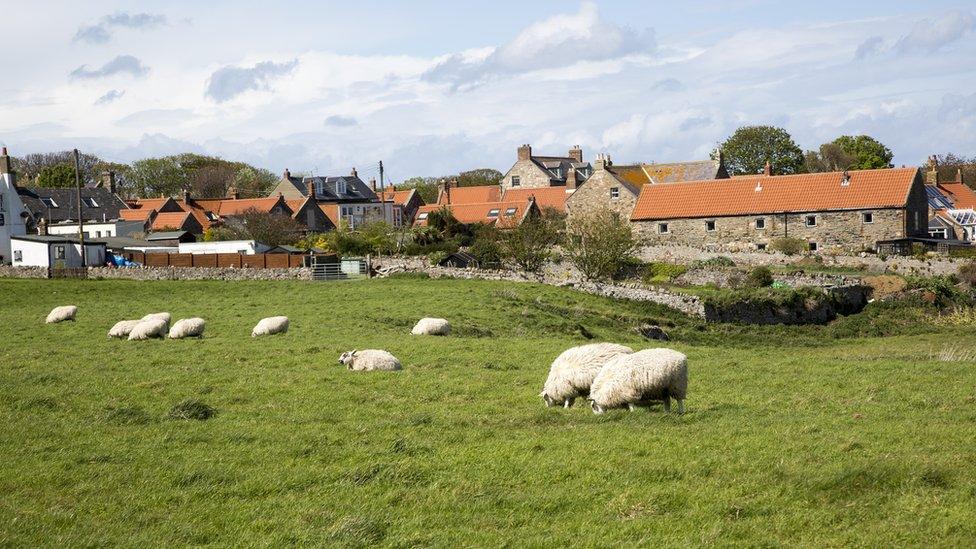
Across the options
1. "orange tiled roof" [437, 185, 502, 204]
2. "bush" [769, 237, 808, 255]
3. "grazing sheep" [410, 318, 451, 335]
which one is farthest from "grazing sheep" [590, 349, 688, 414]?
"orange tiled roof" [437, 185, 502, 204]

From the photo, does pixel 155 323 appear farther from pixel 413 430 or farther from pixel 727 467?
pixel 727 467

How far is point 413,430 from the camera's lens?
1689cm

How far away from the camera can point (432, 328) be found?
3381cm

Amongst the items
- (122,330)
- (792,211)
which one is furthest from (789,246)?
(122,330)

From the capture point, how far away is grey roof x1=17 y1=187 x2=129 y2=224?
98.9 metres

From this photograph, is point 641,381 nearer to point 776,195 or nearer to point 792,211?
point 792,211

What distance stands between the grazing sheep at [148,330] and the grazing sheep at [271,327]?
287 centimetres

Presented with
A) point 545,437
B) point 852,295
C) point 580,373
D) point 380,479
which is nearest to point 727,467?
point 545,437

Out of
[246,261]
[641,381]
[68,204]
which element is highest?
[68,204]

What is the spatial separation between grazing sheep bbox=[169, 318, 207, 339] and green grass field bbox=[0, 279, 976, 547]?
10.3 feet

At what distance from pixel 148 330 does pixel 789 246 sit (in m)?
50.3

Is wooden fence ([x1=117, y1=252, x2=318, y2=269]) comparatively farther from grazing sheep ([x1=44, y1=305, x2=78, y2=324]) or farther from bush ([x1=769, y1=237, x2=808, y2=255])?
bush ([x1=769, y1=237, x2=808, y2=255])

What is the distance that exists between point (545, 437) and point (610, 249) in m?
45.5

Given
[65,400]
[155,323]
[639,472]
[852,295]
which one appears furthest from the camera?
[852,295]
